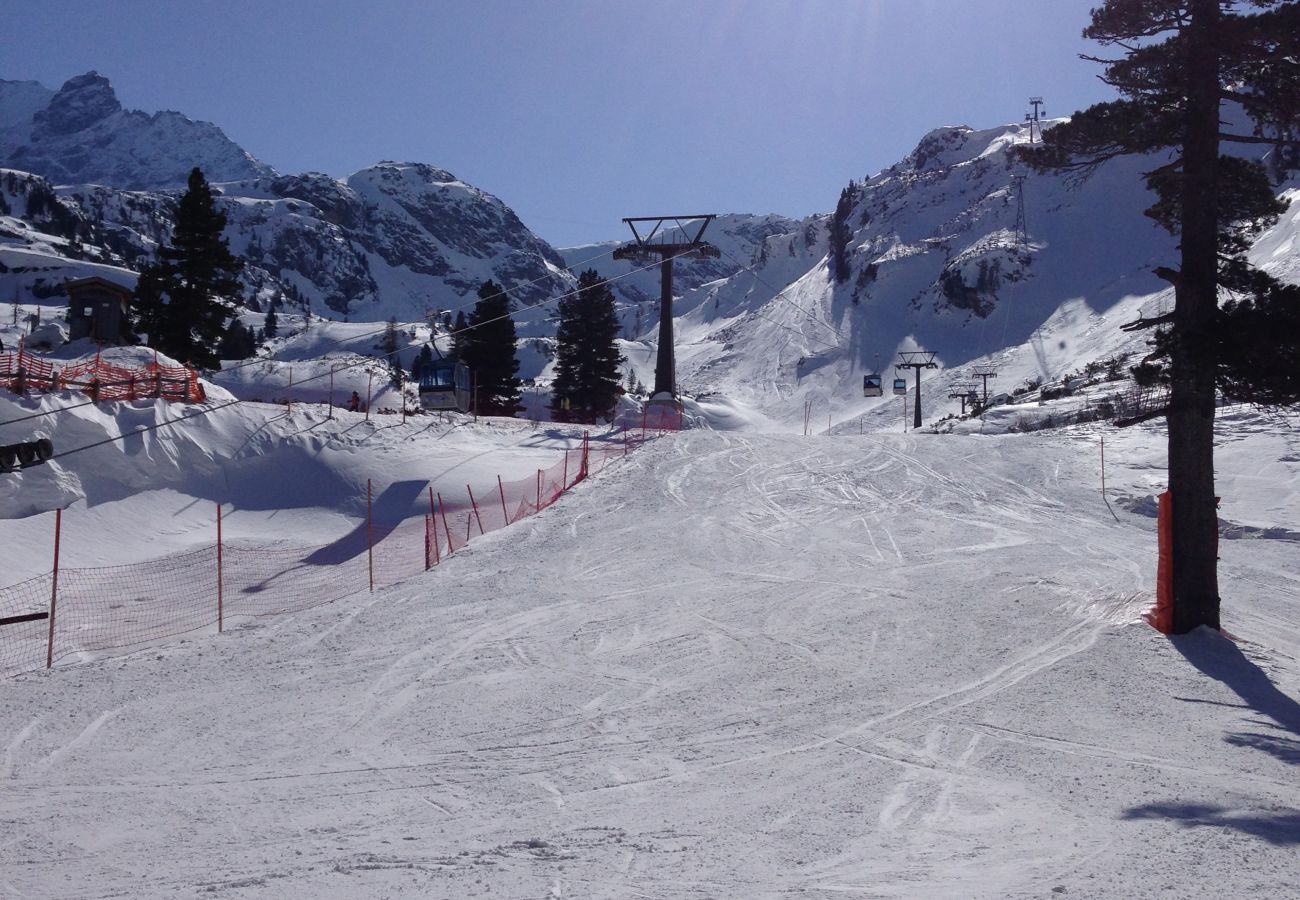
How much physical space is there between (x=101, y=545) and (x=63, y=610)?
544 centimetres

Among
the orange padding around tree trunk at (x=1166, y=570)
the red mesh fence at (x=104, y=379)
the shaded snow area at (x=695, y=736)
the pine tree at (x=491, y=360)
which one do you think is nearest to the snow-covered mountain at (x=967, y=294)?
the pine tree at (x=491, y=360)

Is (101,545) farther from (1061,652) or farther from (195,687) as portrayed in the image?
(1061,652)

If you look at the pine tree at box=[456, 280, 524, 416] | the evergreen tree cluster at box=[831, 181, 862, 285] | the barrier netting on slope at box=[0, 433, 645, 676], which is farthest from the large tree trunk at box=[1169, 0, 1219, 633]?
the evergreen tree cluster at box=[831, 181, 862, 285]

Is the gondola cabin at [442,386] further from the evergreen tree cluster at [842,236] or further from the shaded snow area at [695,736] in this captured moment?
the evergreen tree cluster at [842,236]

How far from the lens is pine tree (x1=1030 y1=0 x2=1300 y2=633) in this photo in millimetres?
12023

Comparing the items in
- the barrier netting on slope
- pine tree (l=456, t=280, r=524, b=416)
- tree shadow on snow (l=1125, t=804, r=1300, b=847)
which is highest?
pine tree (l=456, t=280, r=524, b=416)

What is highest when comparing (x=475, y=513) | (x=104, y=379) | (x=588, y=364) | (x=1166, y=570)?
(x=588, y=364)

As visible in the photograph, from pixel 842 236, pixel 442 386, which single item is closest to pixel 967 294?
pixel 842 236

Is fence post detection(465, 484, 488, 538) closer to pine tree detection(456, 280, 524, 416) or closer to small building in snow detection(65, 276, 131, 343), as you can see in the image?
small building in snow detection(65, 276, 131, 343)

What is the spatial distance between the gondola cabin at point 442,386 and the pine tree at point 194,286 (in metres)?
8.85

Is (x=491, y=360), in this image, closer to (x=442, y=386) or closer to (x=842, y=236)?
(x=442, y=386)

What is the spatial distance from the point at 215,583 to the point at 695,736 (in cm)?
1428

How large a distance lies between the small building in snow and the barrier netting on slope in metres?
22.2

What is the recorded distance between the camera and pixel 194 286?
137 ft
